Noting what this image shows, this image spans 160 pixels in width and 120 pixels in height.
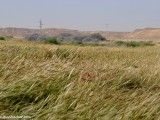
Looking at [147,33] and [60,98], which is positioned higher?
[60,98]

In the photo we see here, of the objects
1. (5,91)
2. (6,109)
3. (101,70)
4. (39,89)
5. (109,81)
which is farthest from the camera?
(101,70)

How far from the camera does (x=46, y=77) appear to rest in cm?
510

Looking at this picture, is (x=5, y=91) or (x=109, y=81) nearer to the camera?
(x=5, y=91)

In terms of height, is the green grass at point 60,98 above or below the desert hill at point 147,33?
above

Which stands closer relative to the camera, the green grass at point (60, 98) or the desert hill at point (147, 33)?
the green grass at point (60, 98)

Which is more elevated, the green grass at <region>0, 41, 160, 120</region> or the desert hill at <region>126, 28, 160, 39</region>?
the green grass at <region>0, 41, 160, 120</region>

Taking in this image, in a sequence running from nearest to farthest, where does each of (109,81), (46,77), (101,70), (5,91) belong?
(5,91) < (46,77) < (109,81) < (101,70)

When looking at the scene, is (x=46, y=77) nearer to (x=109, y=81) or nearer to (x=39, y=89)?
→ (x=39, y=89)

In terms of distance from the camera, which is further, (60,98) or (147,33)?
(147,33)

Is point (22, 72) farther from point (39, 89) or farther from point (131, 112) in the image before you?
point (131, 112)

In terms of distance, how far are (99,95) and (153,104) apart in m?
0.70

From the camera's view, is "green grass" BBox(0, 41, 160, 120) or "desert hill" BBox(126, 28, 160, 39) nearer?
"green grass" BBox(0, 41, 160, 120)

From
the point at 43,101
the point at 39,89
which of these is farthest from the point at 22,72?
the point at 43,101

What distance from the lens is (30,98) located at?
448 cm
